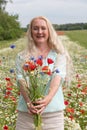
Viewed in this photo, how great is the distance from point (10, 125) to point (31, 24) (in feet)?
7.63

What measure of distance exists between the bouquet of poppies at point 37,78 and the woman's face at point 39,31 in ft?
1.24

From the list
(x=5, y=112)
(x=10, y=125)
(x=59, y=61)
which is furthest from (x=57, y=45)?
(x=5, y=112)

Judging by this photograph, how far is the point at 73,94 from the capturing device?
888cm

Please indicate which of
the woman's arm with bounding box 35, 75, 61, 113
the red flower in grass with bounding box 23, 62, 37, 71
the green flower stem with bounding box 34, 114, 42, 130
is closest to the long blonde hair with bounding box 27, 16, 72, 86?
the woman's arm with bounding box 35, 75, 61, 113

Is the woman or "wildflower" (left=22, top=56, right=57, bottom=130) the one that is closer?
→ "wildflower" (left=22, top=56, right=57, bottom=130)

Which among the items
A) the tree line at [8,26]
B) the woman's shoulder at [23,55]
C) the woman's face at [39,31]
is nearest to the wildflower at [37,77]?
the woman's shoulder at [23,55]

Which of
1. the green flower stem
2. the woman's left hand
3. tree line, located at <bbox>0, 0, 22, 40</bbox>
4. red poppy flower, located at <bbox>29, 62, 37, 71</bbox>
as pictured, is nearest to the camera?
red poppy flower, located at <bbox>29, 62, 37, 71</bbox>

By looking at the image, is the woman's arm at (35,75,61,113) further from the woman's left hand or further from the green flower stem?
the green flower stem

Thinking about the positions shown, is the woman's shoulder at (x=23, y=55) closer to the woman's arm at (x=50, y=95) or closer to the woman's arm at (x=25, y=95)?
the woman's arm at (x=25, y=95)

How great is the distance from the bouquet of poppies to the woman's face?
379 millimetres

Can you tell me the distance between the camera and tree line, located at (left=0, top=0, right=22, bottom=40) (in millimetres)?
67688

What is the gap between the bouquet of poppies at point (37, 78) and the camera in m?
4.22

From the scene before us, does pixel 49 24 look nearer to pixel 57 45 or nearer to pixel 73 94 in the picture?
pixel 57 45

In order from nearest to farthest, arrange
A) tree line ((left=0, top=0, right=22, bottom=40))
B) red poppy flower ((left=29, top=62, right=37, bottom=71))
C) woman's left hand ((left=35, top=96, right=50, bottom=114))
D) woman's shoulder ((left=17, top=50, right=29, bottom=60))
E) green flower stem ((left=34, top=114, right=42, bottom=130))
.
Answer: red poppy flower ((left=29, top=62, right=37, bottom=71)) < woman's left hand ((left=35, top=96, right=50, bottom=114)) < green flower stem ((left=34, top=114, right=42, bottom=130)) < woman's shoulder ((left=17, top=50, right=29, bottom=60)) < tree line ((left=0, top=0, right=22, bottom=40))
